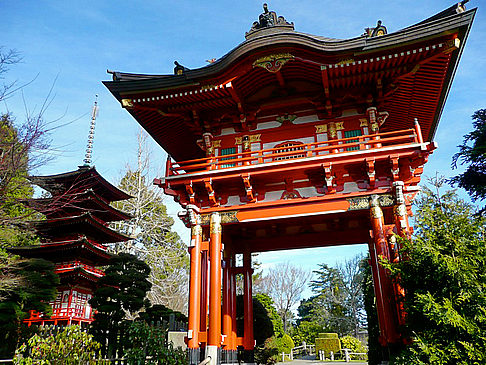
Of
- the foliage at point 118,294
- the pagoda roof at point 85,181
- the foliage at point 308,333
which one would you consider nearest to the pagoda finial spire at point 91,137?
the pagoda roof at point 85,181

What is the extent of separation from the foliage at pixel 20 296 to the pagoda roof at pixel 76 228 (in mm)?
4856

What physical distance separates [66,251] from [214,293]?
1545 centimetres

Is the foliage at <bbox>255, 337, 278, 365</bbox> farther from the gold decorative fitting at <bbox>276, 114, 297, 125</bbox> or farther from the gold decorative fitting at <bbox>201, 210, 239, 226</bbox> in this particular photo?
the gold decorative fitting at <bbox>276, 114, 297, 125</bbox>

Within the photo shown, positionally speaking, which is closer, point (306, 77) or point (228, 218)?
point (228, 218)

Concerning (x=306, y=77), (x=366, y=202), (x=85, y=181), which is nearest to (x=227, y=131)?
(x=306, y=77)

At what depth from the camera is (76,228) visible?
2228 cm

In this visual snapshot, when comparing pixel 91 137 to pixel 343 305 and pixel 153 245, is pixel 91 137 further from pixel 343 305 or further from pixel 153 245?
pixel 343 305

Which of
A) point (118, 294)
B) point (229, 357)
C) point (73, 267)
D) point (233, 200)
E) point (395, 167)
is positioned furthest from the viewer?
point (73, 267)

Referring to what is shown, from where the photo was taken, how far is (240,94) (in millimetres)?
11008

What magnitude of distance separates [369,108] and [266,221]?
4.42 metres

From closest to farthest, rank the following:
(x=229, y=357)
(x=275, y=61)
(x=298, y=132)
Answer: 1. (x=275, y=61)
2. (x=229, y=357)
3. (x=298, y=132)

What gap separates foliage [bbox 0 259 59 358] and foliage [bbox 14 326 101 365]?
7.79 meters

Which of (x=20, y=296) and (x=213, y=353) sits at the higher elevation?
(x=20, y=296)

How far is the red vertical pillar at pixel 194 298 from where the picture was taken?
9.41 m
